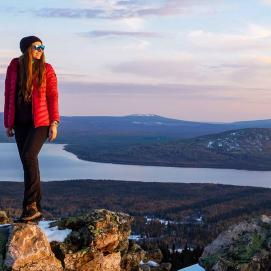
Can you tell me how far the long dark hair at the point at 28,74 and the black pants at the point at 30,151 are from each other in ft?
2.34

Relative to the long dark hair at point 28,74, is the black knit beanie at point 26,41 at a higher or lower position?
higher

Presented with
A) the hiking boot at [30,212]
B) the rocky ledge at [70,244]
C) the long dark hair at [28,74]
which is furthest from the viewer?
the hiking boot at [30,212]

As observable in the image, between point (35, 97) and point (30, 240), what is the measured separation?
3.15 m

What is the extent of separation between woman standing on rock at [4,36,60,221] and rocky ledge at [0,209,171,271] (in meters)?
1.49

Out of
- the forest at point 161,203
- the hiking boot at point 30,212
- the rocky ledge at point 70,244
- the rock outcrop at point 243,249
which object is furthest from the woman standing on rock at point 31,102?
the forest at point 161,203

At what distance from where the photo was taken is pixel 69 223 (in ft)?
45.1

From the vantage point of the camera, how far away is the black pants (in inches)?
495

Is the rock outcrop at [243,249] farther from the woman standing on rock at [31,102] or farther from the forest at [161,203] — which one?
the forest at [161,203]

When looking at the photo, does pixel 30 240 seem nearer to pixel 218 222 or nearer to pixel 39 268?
pixel 39 268

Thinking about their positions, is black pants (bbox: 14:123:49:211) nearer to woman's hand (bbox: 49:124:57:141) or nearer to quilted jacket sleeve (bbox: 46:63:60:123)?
woman's hand (bbox: 49:124:57:141)

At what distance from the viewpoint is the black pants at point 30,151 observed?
12584 mm

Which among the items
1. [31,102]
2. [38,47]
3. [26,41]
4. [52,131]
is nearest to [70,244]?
[52,131]

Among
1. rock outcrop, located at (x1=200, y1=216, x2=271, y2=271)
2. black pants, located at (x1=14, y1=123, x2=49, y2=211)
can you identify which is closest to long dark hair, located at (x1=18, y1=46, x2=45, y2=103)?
black pants, located at (x1=14, y1=123, x2=49, y2=211)

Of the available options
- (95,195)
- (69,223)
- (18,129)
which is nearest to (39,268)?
(69,223)
